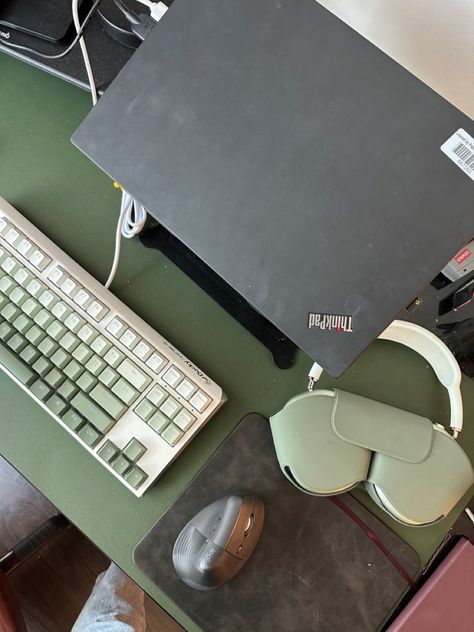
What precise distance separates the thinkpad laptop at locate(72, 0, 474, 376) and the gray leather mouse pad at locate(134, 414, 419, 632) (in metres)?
0.20

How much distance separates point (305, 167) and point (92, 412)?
330 mm

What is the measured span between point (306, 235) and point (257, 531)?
1.01 ft

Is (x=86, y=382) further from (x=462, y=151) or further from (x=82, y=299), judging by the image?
(x=462, y=151)

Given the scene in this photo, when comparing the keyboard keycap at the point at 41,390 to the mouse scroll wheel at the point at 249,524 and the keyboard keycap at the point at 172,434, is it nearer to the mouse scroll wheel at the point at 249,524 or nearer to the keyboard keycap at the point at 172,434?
the keyboard keycap at the point at 172,434

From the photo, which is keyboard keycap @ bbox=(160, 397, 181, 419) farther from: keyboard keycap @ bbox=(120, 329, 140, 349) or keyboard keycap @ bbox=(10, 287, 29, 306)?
keyboard keycap @ bbox=(10, 287, 29, 306)

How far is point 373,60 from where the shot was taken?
0.44 m

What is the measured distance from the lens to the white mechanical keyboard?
55 cm

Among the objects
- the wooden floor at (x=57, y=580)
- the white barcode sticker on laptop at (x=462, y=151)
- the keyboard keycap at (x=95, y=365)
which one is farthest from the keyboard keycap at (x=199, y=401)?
the wooden floor at (x=57, y=580)

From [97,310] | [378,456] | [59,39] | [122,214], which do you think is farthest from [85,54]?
[378,456]

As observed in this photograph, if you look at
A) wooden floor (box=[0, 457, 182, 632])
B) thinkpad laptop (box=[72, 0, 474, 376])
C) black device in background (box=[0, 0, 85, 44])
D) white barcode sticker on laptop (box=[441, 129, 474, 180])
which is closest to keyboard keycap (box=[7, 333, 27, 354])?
thinkpad laptop (box=[72, 0, 474, 376])

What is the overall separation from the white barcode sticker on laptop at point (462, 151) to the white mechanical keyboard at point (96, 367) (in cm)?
32

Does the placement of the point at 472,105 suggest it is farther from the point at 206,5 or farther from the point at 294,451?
the point at 294,451

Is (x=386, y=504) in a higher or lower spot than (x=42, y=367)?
higher

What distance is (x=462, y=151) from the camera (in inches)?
16.8
